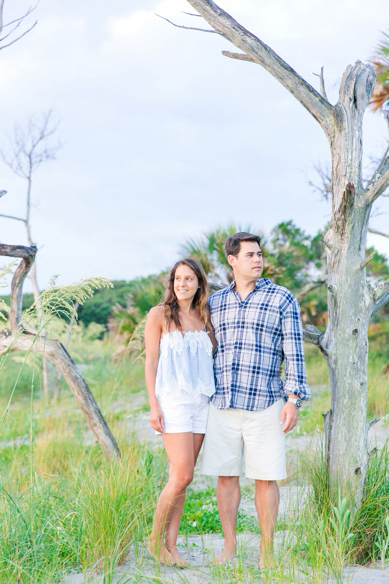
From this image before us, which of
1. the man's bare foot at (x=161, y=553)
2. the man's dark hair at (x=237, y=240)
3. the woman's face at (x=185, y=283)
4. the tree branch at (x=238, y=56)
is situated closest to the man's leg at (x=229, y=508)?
the man's bare foot at (x=161, y=553)

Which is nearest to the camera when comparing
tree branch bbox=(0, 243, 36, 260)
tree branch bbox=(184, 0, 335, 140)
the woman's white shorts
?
the woman's white shorts

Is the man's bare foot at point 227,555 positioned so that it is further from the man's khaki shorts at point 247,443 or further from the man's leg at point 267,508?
the man's khaki shorts at point 247,443

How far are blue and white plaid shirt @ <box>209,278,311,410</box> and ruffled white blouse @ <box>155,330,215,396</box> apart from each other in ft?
0.34

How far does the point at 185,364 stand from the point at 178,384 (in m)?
0.13

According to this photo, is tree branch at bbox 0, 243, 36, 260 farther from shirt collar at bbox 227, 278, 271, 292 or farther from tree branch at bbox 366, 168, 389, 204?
tree branch at bbox 366, 168, 389, 204

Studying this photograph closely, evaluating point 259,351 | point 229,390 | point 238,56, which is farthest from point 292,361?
point 238,56

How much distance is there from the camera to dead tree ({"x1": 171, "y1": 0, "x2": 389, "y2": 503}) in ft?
12.5

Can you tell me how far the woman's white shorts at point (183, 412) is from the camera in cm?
352

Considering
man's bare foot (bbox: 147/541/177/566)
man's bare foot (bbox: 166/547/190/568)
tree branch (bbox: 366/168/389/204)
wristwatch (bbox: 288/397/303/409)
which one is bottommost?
man's bare foot (bbox: 166/547/190/568)

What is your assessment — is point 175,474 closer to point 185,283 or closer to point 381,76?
point 185,283

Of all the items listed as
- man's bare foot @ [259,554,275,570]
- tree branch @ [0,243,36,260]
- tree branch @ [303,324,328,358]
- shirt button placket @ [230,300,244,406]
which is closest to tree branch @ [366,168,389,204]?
tree branch @ [303,324,328,358]

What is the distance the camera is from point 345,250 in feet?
12.7

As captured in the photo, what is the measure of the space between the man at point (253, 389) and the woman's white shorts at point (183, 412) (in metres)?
0.09

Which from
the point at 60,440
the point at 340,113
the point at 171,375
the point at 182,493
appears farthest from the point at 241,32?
the point at 60,440
